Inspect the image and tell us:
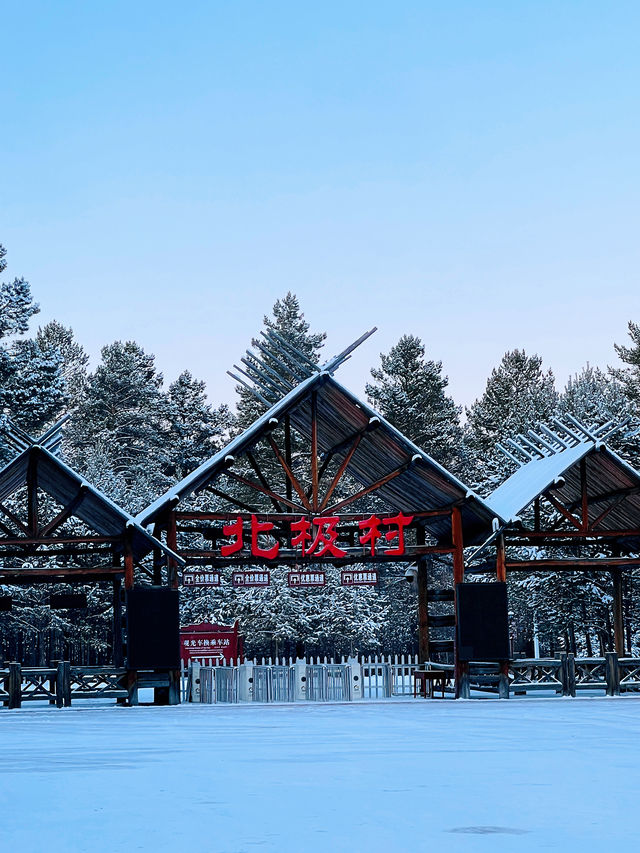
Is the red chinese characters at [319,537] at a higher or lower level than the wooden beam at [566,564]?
higher

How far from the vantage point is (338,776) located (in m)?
12.8

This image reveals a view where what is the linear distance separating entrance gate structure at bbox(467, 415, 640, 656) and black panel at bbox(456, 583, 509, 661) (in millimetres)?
826

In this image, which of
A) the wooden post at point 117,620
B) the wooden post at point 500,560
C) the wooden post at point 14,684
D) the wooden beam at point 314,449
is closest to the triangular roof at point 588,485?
the wooden post at point 500,560

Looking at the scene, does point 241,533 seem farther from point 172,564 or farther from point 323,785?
point 323,785

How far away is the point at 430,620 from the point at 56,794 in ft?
71.5

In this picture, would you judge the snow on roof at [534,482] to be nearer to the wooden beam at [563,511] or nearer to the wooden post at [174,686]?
the wooden beam at [563,511]

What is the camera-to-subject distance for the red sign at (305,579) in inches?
1150

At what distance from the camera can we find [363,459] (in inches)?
1235

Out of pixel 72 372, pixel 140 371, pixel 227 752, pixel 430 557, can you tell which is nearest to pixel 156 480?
pixel 140 371

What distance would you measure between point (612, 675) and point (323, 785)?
20.3 m

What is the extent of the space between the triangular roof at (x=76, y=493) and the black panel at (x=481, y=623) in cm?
728

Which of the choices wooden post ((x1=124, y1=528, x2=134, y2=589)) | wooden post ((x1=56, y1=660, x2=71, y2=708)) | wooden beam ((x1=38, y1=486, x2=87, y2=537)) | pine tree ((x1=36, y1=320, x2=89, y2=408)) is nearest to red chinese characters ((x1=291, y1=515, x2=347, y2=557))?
wooden post ((x1=124, y1=528, x2=134, y2=589))

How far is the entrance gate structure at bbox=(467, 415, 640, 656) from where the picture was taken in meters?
30.1

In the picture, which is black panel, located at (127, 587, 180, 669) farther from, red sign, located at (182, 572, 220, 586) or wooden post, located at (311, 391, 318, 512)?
wooden post, located at (311, 391, 318, 512)
